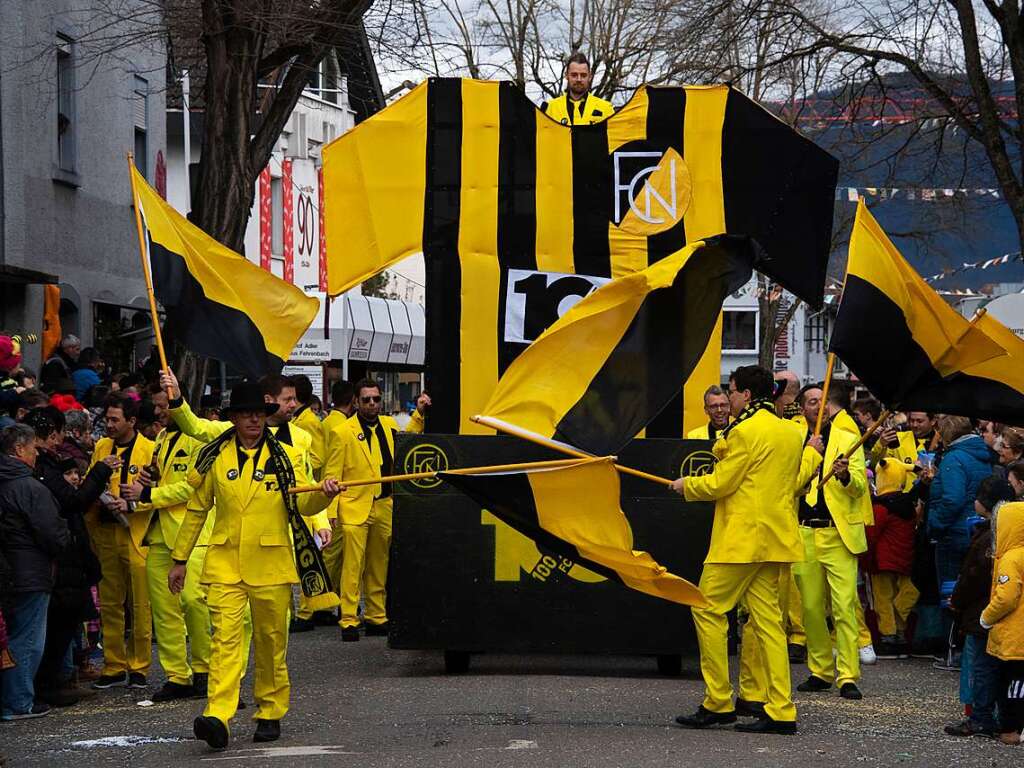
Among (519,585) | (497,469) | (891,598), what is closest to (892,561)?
(891,598)

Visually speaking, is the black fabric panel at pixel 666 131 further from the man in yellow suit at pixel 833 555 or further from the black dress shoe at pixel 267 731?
the black dress shoe at pixel 267 731

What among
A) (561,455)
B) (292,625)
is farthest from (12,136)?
(561,455)

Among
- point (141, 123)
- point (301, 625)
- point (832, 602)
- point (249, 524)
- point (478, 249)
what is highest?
→ point (141, 123)

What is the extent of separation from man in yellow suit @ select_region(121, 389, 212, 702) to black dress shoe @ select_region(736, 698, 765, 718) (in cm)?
340

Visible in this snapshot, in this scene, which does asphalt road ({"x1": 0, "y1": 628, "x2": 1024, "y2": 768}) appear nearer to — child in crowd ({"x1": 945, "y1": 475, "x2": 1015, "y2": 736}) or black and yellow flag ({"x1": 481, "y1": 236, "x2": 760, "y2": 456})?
child in crowd ({"x1": 945, "y1": 475, "x2": 1015, "y2": 736})

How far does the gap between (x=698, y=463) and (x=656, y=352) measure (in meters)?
1.53

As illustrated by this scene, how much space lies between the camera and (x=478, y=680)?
11.4 m

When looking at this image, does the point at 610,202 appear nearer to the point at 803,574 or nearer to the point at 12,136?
the point at 803,574

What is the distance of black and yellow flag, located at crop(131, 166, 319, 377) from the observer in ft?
35.1

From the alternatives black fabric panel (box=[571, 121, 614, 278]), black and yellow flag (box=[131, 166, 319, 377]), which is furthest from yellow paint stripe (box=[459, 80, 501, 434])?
black and yellow flag (box=[131, 166, 319, 377])

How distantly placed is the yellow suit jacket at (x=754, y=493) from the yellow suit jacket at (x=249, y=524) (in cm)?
216

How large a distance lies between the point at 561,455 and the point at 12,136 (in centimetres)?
1237

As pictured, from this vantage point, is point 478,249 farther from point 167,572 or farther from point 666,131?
A: point 167,572

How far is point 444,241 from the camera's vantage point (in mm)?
12039
